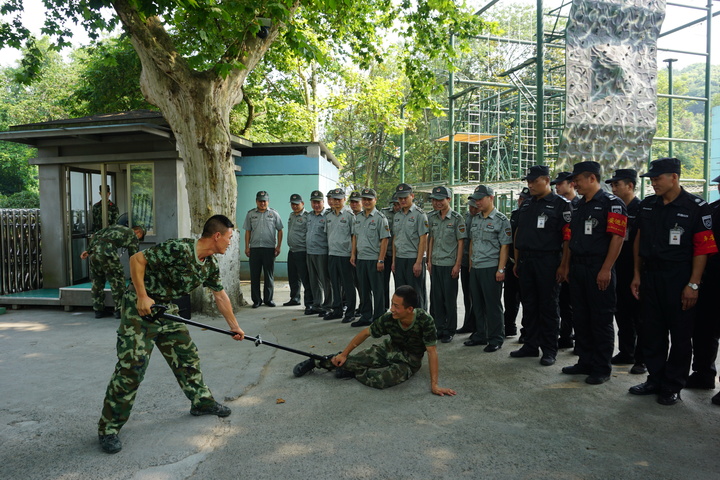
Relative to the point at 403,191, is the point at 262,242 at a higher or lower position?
lower

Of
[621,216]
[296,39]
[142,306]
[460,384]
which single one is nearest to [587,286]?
[621,216]

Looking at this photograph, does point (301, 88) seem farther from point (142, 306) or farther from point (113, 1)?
point (142, 306)

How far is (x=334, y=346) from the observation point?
6262 mm

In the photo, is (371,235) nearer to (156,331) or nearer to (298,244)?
(298,244)

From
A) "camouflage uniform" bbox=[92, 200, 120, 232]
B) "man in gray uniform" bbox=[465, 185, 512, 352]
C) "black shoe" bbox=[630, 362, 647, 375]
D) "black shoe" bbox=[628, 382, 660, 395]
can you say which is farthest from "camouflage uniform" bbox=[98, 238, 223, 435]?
"camouflage uniform" bbox=[92, 200, 120, 232]

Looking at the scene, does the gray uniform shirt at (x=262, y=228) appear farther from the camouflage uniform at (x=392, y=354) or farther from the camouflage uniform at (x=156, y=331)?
the camouflage uniform at (x=156, y=331)

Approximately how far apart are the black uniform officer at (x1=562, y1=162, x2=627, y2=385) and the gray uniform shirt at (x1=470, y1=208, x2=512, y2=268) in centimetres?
102

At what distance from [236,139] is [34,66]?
12.2 ft

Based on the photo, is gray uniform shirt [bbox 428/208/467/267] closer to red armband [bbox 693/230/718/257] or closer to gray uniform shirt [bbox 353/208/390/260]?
gray uniform shirt [bbox 353/208/390/260]

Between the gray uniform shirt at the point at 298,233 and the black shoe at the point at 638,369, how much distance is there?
534 cm

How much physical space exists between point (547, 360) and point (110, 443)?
161 inches

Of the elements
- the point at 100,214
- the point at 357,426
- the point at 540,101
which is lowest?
the point at 357,426

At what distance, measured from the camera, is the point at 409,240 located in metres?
6.83

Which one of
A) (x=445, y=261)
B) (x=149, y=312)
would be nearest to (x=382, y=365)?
(x=445, y=261)
